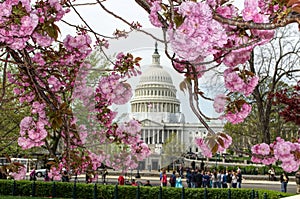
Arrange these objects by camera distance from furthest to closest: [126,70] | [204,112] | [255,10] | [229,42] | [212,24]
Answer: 1. [126,70]
2. [204,112]
3. [229,42]
4. [255,10]
5. [212,24]

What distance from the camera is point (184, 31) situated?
1663 millimetres

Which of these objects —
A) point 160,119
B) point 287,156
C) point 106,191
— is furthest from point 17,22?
point 106,191

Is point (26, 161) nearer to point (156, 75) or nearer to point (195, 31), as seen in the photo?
point (156, 75)

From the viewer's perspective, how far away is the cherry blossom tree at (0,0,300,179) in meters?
1.68

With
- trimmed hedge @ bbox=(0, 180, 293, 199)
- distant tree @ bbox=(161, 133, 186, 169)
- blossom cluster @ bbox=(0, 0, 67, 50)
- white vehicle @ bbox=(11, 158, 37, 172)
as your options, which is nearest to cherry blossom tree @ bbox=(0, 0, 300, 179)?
blossom cluster @ bbox=(0, 0, 67, 50)

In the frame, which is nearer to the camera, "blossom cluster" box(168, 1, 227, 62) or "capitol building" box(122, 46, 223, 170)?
"blossom cluster" box(168, 1, 227, 62)

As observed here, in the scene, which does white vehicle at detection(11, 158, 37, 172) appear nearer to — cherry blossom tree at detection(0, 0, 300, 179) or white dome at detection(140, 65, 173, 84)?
cherry blossom tree at detection(0, 0, 300, 179)

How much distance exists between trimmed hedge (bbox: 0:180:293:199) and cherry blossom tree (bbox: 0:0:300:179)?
9.96m

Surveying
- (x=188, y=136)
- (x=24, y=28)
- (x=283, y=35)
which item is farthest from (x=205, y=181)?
(x=24, y=28)

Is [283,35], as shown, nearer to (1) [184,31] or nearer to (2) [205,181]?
(2) [205,181]

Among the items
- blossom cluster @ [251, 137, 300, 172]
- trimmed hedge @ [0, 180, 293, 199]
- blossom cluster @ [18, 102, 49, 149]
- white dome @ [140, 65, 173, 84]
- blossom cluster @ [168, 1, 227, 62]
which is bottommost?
trimmed hedge @ [0, 180, 293, 199]

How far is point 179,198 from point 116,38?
11.4m

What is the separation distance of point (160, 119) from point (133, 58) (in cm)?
54

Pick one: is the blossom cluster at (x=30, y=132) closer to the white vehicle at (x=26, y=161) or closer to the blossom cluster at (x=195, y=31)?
the white vehicle at (x=26, y=161)
